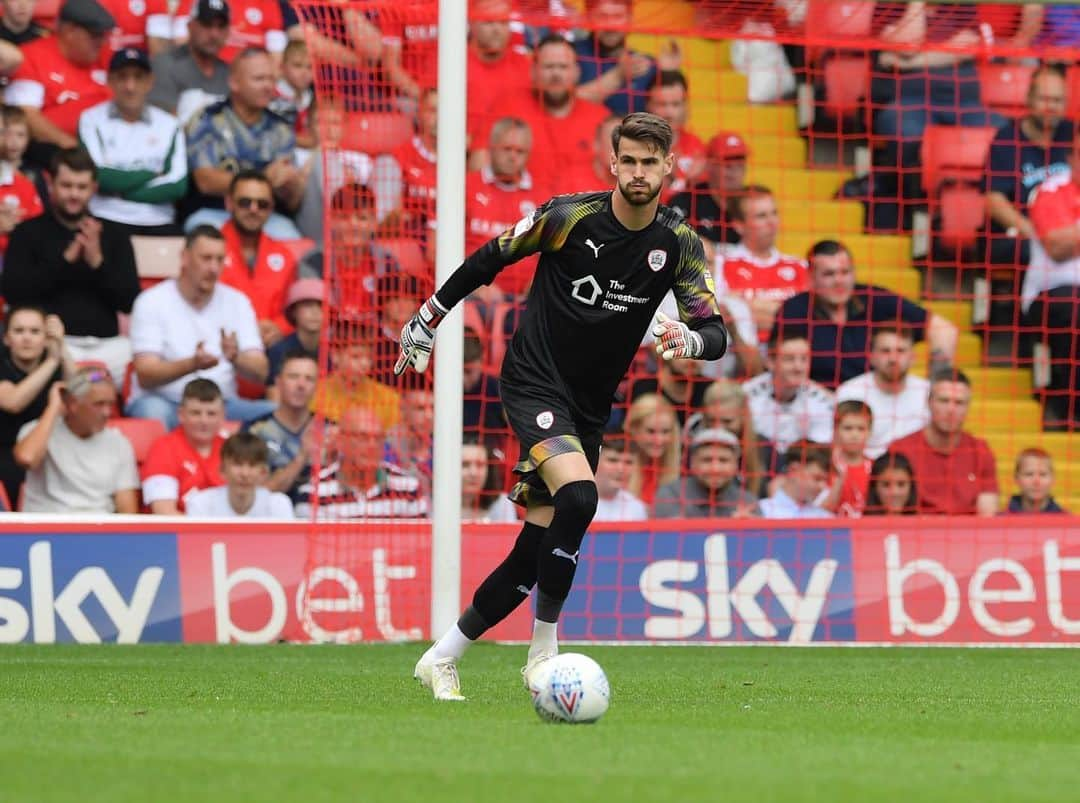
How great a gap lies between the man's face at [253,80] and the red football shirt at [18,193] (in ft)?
5.55

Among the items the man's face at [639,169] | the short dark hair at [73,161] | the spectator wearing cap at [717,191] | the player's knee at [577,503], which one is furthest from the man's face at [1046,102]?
the player's knee at [577,503]

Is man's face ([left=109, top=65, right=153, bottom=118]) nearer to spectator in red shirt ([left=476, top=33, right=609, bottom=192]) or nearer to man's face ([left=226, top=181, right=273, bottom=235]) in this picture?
man's face ([left=226, top=181, right=273, bottom=235])

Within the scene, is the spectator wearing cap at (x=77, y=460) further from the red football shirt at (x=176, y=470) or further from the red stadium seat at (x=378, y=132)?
the red stadium seat at (x=378, y=132)

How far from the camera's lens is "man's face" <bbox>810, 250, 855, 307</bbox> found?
13.5 metres

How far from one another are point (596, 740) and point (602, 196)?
2579 millimetres

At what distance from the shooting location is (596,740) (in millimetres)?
5867

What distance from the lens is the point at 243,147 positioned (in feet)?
45.6

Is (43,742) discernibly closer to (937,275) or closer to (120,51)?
(120,51)

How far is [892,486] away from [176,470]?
4792 millimetres

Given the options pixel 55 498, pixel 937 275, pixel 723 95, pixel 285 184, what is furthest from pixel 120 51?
pixel 937 275

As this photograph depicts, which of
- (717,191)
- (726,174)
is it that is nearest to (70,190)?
(717,191)

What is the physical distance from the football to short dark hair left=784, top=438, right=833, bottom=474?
652 cm

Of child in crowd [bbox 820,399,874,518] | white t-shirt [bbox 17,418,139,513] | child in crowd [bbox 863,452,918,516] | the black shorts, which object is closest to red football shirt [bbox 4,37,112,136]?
white t-shirt [bbox 17,418,139,513]

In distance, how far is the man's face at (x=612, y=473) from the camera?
496 inches
